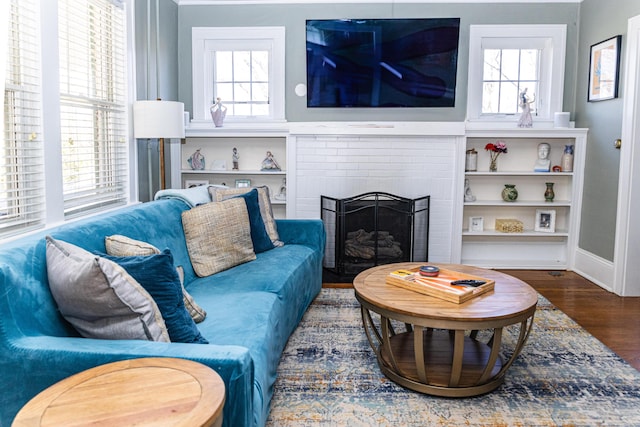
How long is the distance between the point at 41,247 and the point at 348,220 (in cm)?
320

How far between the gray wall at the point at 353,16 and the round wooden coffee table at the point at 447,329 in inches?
98.5

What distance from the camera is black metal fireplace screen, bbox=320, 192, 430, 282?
15.7 feet

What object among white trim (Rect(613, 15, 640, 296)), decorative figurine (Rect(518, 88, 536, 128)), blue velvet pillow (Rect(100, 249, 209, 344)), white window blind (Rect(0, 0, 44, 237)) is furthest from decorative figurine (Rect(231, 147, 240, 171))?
blue velvet pillow (Rect(100, 249, 209, 344))

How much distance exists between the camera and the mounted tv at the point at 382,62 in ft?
16.1

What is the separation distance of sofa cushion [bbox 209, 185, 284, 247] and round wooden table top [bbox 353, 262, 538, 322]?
1.09 m

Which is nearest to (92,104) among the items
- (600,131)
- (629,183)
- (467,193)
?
(467,193)

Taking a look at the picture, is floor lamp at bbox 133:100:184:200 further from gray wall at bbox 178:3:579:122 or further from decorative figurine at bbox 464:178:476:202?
decorative figurine at bbox 464:178:476:202

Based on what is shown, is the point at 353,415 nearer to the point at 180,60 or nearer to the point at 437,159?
the point at 437,159

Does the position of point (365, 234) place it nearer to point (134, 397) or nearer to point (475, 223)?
point (475, 223)

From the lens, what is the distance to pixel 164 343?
63.2 inches

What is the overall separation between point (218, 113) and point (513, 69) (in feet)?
9.17

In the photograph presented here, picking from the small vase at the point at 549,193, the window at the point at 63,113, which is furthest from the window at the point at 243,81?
the small vase at the point at 549,193

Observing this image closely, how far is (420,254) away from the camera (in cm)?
496

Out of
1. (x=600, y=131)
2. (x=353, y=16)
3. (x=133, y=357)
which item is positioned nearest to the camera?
(x=133, y=357)
